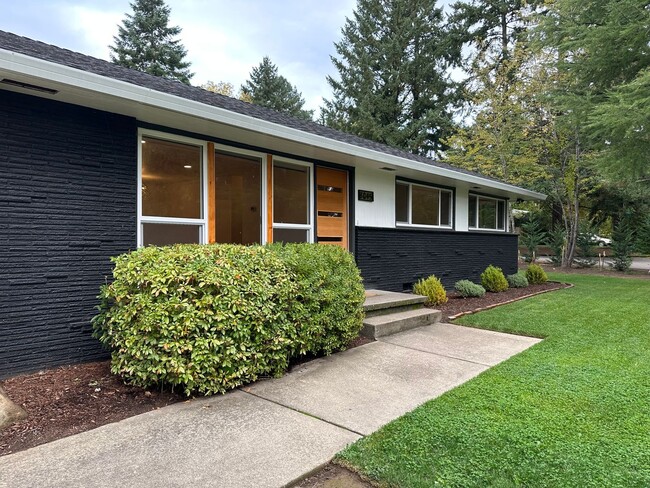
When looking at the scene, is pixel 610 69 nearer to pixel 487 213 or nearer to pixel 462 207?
pixel 487 213

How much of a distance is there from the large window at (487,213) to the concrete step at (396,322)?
5.13m

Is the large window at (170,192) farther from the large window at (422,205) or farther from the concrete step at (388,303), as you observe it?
the large window at (422,205)

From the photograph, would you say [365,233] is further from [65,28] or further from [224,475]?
[65,28]

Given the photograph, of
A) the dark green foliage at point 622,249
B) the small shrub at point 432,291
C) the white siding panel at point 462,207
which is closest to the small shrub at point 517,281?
the white siding panel at point 462,207

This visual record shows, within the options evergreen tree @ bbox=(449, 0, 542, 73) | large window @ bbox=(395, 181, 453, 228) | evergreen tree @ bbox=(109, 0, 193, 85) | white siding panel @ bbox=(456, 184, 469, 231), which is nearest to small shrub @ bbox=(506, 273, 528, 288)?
white siding panel @ bbox=(456, 184, 469, 231)

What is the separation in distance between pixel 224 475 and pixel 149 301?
152cm

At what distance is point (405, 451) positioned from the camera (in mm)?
2408

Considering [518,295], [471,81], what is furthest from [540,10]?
[518,295]

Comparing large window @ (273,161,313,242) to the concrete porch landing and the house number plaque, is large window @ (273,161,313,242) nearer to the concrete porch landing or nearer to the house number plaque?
the house number plaque

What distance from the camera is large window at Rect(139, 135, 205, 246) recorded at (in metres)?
4.64

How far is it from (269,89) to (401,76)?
11319 mm

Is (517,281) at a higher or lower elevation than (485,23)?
lower

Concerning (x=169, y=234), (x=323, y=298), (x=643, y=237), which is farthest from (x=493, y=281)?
(x=643, y=237)

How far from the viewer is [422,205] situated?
890 cm
